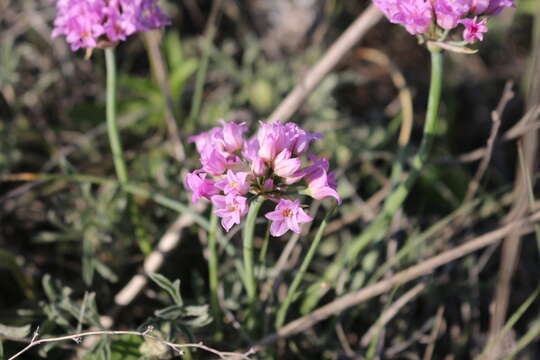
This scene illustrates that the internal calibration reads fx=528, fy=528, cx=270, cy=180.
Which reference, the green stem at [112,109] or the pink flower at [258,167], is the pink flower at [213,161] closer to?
the pink flower at [258,167]

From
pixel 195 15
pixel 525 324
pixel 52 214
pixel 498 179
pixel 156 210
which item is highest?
pixel 195 15

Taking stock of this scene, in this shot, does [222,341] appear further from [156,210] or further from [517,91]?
[517,91]

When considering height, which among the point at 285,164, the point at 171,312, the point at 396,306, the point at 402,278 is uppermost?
the point at 285,164

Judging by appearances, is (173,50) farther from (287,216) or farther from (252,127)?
(287,216)

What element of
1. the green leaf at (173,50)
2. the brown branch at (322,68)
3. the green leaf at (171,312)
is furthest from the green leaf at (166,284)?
the green leaf at (173,50)

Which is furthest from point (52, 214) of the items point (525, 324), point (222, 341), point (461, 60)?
point (461, 60)

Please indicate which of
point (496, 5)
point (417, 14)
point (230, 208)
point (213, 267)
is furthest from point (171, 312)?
point (496, 5)
